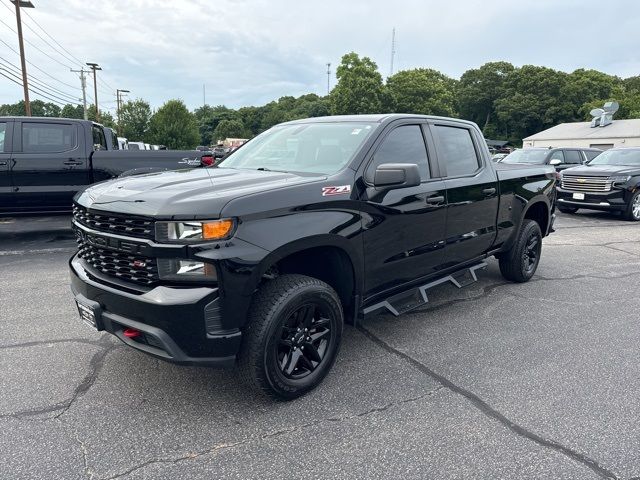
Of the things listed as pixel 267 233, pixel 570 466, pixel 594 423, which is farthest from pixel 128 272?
pixel 594 423

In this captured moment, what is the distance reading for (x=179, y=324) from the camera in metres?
2.53

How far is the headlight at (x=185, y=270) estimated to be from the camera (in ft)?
8.34

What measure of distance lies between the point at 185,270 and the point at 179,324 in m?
0.29

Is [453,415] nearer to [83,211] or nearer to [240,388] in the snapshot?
[240,388]

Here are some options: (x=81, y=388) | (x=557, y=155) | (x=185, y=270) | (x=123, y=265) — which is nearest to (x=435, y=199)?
(x=185, y=270)

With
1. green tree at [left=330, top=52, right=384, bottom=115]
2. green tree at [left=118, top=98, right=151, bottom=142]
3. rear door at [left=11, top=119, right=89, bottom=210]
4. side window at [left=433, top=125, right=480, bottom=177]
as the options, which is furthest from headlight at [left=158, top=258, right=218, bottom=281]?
green tree at [left=118, top=98, right=151, bottom=142]

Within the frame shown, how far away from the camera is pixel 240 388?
3.17m

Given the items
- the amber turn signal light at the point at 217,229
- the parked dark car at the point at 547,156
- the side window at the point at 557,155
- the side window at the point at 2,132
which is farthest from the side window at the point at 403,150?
the side window at the point at 557,155

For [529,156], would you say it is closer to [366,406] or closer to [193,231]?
[366,406]

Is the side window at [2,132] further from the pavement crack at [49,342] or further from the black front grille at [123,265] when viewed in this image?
the black front grille at [123,265]

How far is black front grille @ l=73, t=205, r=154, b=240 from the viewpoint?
103 inches

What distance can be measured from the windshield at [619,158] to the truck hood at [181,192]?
1216cm

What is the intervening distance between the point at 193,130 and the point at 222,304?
6472cm

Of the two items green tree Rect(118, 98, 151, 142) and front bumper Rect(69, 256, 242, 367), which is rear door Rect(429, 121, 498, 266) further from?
green tree Rect(118, 98, 151, 142)
